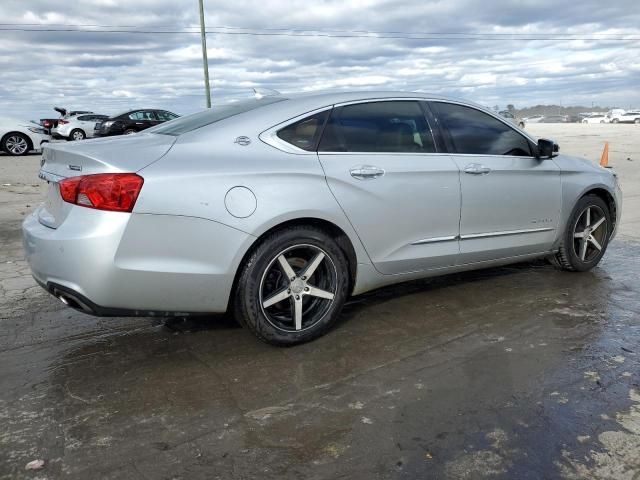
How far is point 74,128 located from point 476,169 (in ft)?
84.8

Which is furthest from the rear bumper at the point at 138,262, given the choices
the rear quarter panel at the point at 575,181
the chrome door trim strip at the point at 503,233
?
the rear quarter panel at the point at 575,181

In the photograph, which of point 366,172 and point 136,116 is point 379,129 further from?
point 136,116

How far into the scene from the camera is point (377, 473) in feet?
8.25

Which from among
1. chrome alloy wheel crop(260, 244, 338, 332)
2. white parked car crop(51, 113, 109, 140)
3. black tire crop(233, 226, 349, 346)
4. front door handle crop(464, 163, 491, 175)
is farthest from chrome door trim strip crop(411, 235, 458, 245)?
white parked car crop(51, 113, 109, 140)

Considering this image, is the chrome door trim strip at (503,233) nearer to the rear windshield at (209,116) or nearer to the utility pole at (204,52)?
the rear windshield at (209,116)

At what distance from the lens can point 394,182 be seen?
13.4ft

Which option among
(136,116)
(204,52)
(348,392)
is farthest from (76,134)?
(348,392)

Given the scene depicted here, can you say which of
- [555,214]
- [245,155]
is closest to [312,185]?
[245,155]

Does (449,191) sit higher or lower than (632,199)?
higher

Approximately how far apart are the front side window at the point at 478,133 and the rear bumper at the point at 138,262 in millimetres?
2032

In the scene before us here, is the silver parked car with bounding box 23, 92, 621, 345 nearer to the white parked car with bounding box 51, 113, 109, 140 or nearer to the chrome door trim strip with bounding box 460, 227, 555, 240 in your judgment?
the chrome door trim strip with bounding box 460, 227, 555, 240

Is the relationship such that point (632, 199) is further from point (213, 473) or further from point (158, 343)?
point (213, 473)

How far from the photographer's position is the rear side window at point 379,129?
399 centimetres

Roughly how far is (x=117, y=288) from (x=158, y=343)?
0.86 m
